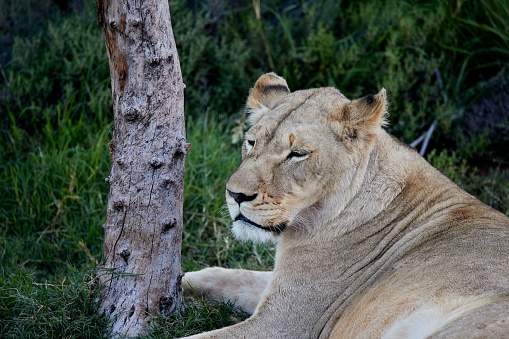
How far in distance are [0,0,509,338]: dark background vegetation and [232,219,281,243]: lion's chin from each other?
4.80 ft

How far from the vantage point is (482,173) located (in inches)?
284

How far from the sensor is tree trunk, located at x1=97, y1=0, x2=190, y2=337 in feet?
12.8

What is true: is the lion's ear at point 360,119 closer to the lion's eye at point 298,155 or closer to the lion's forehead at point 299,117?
the lion's forehead at point 299,117

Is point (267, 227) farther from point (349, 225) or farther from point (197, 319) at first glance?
point (197, 319)

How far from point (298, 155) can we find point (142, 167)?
77cm

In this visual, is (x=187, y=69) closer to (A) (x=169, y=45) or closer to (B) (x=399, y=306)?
(A) (x=169, y=45)

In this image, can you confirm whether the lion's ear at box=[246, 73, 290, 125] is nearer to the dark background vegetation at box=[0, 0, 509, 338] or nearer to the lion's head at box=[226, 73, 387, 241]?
the lion's head at box=[226, 73, 387, 241]

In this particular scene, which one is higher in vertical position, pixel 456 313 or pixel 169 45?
pixel 169 45

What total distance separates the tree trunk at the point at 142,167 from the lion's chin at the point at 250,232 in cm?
35

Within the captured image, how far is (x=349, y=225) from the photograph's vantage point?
4.14 m

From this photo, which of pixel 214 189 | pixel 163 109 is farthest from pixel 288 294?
pixel 214 189

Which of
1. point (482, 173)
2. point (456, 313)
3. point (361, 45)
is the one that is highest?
point (361, 45)

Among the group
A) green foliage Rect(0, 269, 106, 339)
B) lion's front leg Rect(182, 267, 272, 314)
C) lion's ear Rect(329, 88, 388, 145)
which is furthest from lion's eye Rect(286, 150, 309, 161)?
green foliage Rect(0, 269, 106, 339)

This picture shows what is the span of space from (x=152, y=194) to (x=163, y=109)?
43 centimetres
